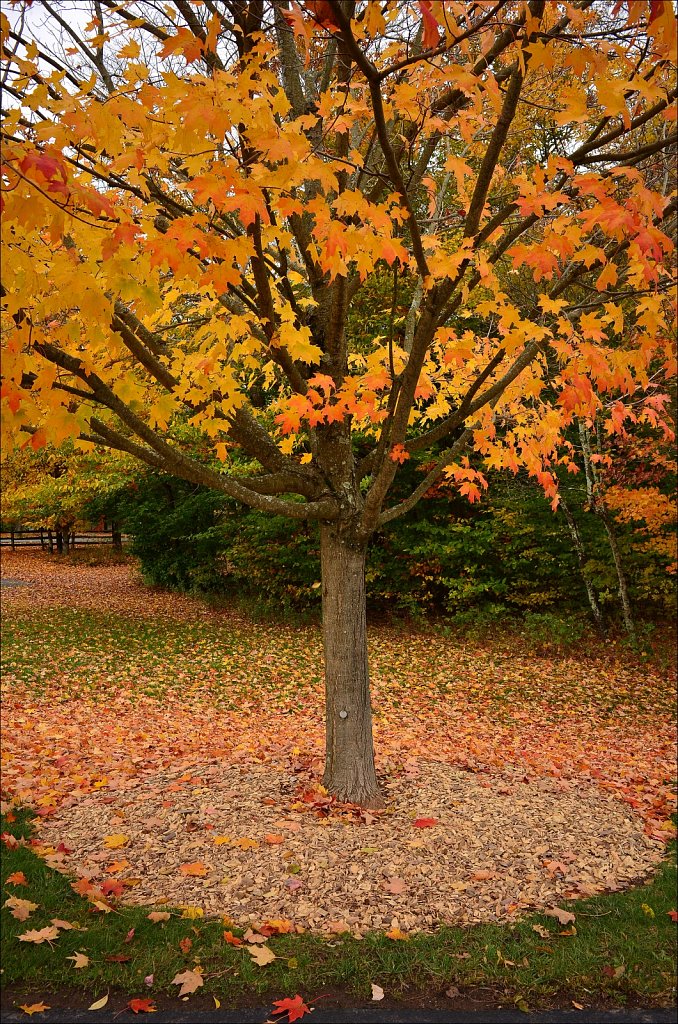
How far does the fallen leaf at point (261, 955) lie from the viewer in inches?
141

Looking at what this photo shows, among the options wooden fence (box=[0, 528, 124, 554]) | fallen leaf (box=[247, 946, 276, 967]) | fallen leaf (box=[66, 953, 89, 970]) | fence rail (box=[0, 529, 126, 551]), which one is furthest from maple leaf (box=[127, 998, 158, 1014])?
fence rail (box=[0, 529, 126, 551])

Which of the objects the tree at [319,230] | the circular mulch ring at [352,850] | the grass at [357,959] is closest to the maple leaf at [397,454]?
the tree at [319,230]

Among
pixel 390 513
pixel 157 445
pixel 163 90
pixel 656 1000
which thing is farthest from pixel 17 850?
pixel 163 90

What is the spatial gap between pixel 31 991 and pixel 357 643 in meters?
2.77

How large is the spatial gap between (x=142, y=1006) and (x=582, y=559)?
9.97m

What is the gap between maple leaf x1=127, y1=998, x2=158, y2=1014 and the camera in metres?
3.27

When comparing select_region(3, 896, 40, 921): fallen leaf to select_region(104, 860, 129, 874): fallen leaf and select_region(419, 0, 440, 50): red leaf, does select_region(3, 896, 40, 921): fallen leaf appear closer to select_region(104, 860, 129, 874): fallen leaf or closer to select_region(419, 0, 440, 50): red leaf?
select_region(104, 860, 129, 874): fallen leaf

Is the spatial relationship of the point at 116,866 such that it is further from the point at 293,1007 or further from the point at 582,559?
the point at 582,559

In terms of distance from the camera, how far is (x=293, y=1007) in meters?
3.28

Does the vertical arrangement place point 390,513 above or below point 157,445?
below

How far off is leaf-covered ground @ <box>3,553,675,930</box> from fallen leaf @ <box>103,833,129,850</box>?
0.03 meters

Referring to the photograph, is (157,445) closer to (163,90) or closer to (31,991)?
(163,90)

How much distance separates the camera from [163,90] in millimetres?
3207

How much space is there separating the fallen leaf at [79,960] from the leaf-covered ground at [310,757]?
0.62 metres
